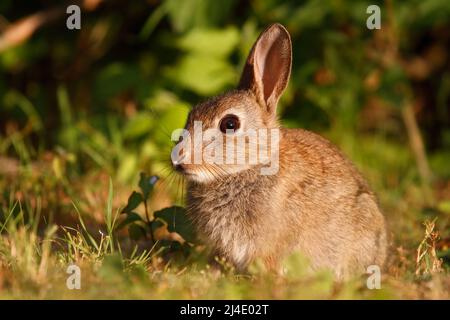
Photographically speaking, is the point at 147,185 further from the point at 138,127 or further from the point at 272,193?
the point at 138,127

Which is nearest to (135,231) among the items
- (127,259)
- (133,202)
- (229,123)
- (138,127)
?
(133,202)

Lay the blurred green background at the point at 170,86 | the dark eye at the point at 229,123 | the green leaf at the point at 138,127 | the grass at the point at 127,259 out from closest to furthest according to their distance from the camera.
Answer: the grass at the point at 127,259
the dark eye at the point at 229,123
the blurred green background at the point at 170,86
the green leaf at the point at 138,127

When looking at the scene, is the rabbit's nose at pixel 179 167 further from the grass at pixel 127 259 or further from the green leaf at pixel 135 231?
the green leaf at pixel 135 231

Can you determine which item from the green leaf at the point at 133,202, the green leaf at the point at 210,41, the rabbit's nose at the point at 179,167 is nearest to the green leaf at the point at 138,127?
the green leaf at the point at 210,41

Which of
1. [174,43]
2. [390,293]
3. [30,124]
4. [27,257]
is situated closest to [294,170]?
[390,293]

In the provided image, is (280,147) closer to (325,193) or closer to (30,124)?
(325,193)

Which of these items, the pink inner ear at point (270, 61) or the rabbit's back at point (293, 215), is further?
the pink inner ear at point (270, 61)

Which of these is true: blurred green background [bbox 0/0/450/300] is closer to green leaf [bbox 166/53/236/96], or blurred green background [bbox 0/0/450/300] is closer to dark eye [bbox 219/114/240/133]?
green leaf [bbox 166/53/236/96]

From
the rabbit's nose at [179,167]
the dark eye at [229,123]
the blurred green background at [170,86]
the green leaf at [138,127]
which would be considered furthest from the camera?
the green leaf at [138,127]

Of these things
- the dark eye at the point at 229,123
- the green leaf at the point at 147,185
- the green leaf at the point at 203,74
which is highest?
the green leaf at the point at 203,74
